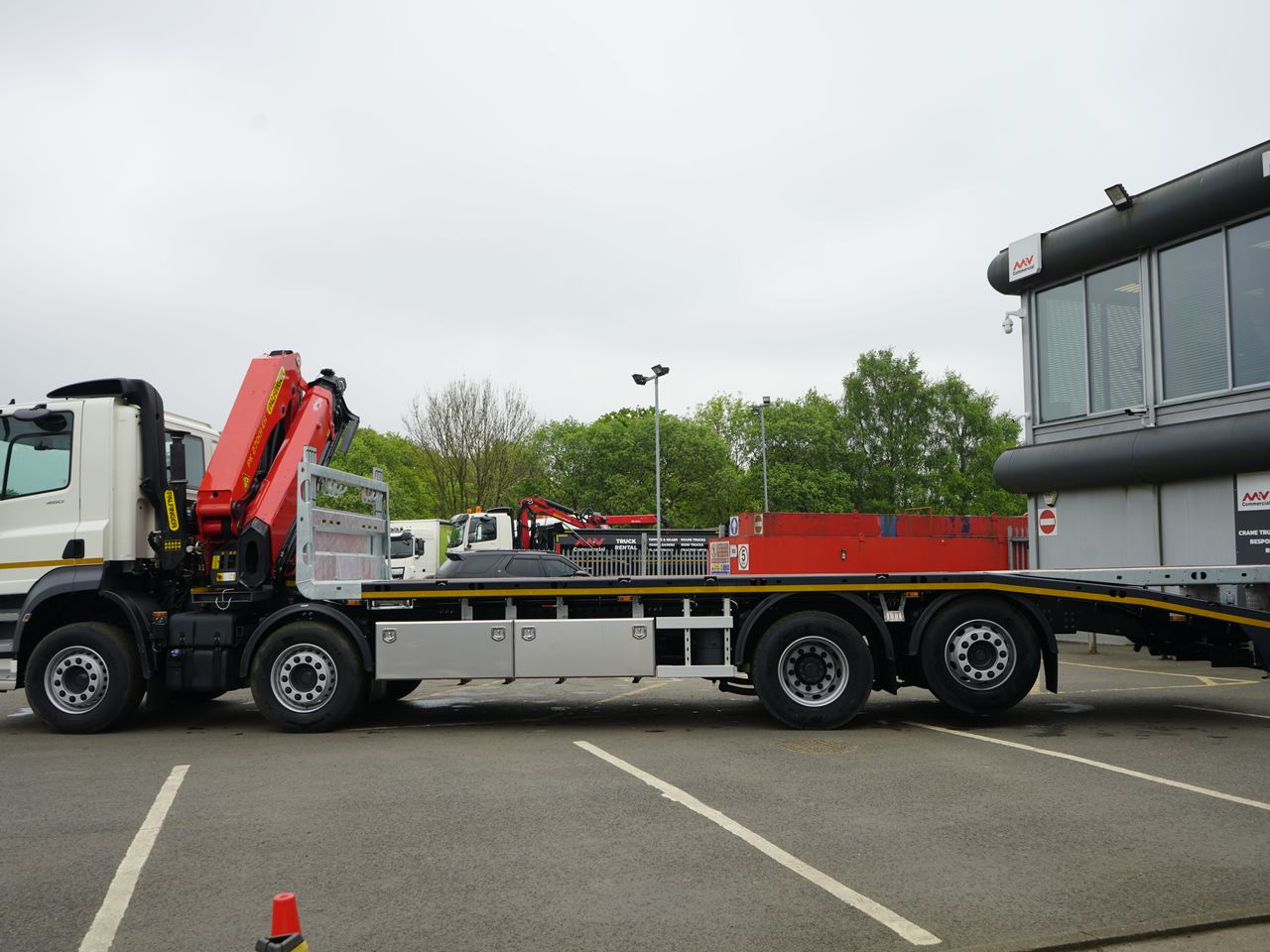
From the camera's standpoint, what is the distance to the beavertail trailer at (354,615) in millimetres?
9438

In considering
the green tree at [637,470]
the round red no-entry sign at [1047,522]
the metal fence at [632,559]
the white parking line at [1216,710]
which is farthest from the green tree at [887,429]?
the white parking line at [1216,710]

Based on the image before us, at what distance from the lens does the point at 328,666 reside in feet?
31.4

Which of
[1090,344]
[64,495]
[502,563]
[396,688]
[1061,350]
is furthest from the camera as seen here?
[502,563]

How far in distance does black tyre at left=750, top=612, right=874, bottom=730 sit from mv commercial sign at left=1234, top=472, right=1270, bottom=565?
7.06 m

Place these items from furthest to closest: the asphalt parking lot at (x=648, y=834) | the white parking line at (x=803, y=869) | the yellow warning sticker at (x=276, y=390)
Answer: the yellow warning sticker at (x=276, y=390) < the asphalt parking lot at (x=648, y=834) < the white parking line at (x=803, y=869)

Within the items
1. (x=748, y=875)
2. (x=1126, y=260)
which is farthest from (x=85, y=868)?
(x=1126, y=260)

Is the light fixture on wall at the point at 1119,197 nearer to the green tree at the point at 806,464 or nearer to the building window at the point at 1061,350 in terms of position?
the building window at the point at 1061,350

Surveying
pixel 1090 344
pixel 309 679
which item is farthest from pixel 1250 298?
pixel 309 679

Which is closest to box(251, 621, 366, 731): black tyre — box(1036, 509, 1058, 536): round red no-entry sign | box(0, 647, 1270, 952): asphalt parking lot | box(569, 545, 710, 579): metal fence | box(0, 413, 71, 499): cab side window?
box(0, 647, 1270, 952): asphalt parking lot

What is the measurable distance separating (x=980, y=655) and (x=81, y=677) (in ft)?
27.4

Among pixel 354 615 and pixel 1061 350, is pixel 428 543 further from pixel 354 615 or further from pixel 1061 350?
pixel 354 615

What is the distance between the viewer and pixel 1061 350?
53.7 feet

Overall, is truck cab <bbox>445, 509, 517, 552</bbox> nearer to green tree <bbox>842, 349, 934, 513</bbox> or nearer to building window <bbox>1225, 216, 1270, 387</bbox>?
building window <bbox>1225, 216, 1270, 387</bbox>

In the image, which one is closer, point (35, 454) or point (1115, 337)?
point (35, 454)
